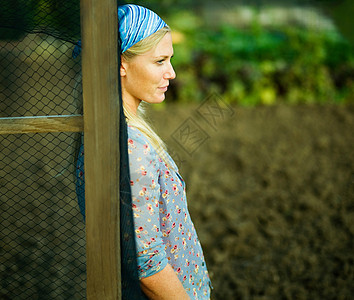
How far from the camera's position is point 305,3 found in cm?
1047

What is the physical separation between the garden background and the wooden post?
0.66 ft

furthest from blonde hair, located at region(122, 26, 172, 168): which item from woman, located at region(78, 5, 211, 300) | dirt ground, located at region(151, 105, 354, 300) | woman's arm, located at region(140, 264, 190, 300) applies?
dirt ground, located at region(151, 105, 354, 300)

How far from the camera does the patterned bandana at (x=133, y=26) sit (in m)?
1.35

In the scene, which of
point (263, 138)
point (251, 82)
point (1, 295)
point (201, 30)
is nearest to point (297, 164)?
point (263, 138)

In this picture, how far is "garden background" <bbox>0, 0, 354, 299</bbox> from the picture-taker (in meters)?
3.28

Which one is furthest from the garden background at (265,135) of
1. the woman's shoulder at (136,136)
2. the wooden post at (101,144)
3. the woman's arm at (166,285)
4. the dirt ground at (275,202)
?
the woman's arm at (166,285)

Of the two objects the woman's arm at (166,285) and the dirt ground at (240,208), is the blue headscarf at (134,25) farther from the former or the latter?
the woman's arm at (166,285)

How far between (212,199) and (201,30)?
20.3 ft

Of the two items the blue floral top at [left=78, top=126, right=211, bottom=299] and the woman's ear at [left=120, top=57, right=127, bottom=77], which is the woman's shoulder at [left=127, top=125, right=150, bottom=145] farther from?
the woman's ear at [left=120, top=57, right=127, bottom=77]

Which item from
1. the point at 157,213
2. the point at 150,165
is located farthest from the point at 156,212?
the point at 150,165

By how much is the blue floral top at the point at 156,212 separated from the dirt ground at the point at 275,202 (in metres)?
1.68

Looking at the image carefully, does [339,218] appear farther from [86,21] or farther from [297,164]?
[86,21]

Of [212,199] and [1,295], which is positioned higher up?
[1,295]

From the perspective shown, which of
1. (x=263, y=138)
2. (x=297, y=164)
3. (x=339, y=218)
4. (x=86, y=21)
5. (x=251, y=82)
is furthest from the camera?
(x=251, y=82)
